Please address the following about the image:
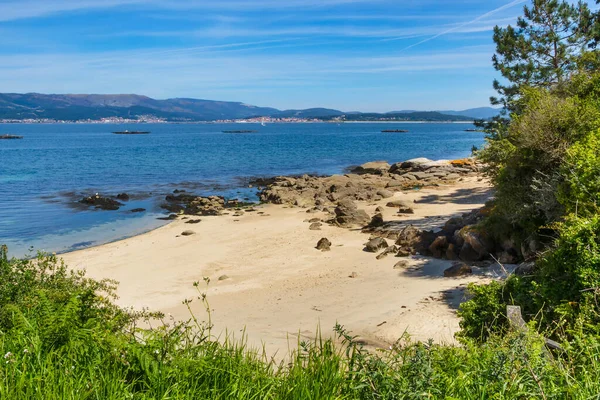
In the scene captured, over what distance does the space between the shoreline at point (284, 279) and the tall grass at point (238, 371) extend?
1.74 m

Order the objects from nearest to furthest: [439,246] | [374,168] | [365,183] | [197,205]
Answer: [439,246] → [197,205] → [365,183] → [374,168]

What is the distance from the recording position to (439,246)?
15703 millimetres

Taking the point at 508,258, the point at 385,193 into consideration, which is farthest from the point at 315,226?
the point at 385,193

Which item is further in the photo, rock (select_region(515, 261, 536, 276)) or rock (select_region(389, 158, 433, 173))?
rock (select_region(389, 158, 433, 173))

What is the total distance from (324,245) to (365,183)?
59.3ft

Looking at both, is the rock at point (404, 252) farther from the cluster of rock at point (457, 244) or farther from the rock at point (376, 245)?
the rock at point (376, 245)

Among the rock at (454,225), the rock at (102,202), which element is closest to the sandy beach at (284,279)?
the rock at (454,225)

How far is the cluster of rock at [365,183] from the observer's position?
30.2 metres

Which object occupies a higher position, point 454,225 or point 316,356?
point 316,356

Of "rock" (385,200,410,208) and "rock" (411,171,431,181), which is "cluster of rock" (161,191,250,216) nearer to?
"rock" (385,200,410,208)

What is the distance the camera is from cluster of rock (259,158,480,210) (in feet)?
99.1

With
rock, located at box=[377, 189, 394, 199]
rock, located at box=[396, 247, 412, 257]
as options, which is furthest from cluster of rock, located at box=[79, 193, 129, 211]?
rock, located at box=[396, 247, 412, 257]

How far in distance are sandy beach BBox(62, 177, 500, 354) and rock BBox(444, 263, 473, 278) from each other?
0.20 meters

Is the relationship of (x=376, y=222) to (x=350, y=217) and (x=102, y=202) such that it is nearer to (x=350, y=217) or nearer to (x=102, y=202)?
(x=350, y=217)
